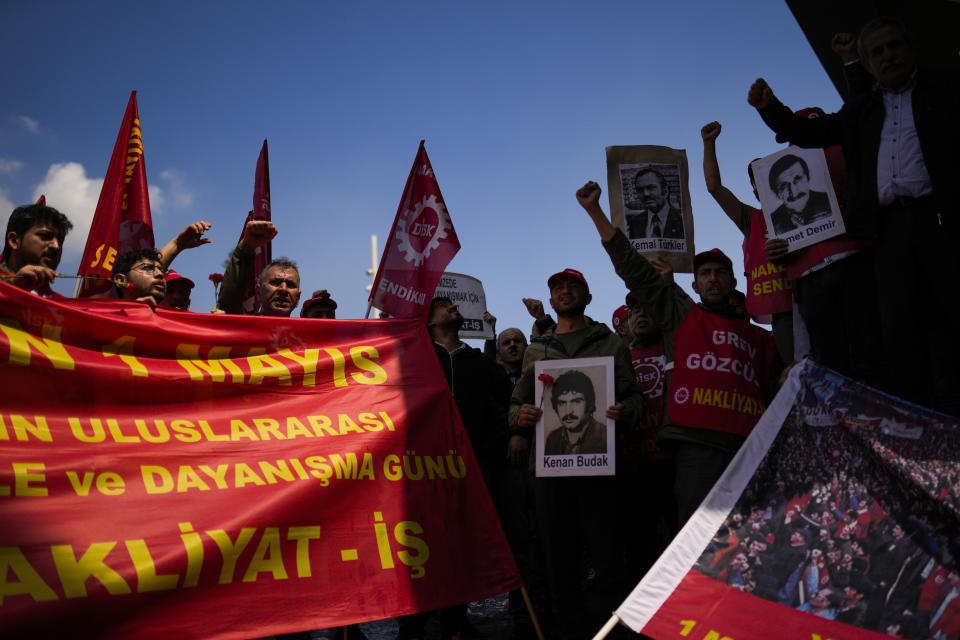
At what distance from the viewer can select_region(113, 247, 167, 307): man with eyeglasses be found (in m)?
4.24

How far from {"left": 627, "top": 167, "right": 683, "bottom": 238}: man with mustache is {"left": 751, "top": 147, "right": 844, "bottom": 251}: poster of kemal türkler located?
76 cm

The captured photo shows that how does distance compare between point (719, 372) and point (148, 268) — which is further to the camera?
point (148, 268)

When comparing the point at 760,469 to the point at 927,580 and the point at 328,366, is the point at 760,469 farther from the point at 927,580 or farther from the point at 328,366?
the point at 328,366

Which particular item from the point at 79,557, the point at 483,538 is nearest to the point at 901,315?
the point at 483,538

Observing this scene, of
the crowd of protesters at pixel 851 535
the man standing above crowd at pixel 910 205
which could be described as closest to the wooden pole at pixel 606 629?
the crowd of protesters at pixel 851 535

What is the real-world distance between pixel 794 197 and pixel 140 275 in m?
3.74

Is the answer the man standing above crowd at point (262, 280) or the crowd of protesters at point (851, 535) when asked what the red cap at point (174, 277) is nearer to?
the man standing above crowd at point (262, 280)

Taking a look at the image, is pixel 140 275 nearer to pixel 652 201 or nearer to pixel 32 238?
pixel 32 238

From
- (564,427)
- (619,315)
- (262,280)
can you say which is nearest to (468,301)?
(619,315)

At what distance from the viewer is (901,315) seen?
376 cm

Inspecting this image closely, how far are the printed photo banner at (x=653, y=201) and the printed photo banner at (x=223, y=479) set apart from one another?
186 centimetres

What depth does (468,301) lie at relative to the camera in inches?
328

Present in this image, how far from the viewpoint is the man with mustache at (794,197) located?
4266mm

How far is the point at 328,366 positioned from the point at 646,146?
282 cm
